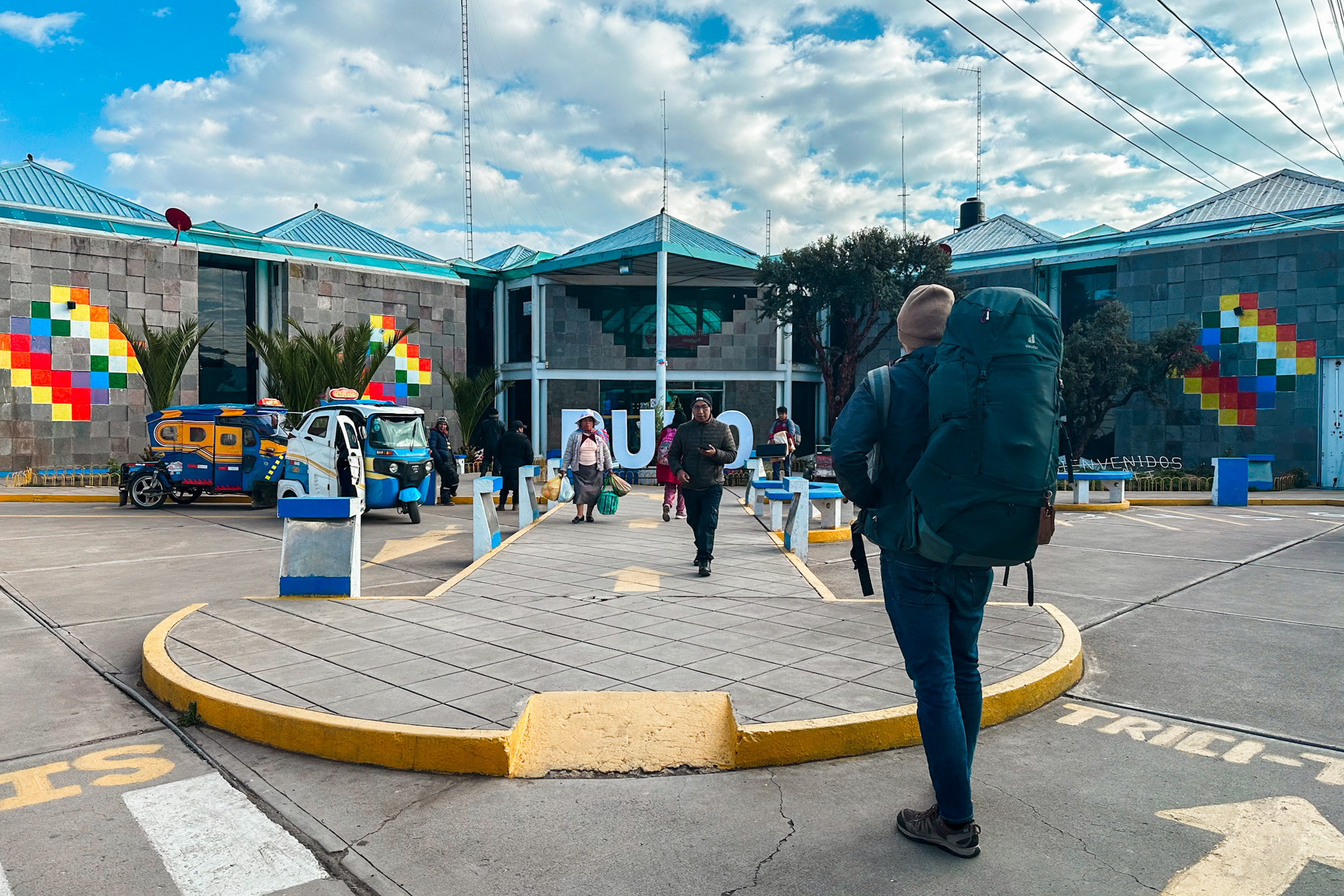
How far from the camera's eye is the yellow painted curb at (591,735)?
4141 mm

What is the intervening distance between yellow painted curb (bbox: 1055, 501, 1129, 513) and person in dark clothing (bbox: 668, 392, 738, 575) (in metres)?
11.4

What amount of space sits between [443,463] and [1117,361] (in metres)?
17.7

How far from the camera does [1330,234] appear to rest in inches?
915

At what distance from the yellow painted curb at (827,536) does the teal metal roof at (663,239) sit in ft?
51.6

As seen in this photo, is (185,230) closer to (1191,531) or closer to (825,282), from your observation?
(825,282)

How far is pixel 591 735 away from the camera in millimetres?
4340

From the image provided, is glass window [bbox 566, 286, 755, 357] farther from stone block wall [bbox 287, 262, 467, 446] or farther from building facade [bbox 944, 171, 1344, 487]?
building facade [bbox 944, 171, 1344, 487]

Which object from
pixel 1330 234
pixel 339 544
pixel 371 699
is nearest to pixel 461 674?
pixel 371 699

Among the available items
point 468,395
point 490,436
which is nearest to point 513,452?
point 490,436

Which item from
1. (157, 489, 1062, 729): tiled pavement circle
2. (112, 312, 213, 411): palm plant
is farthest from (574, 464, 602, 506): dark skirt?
(112, 312, 213, 411): palm plant

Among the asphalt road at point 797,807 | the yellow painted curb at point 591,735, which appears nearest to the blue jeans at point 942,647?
the asphalt road at point 797,807

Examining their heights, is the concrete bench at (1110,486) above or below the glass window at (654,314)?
below

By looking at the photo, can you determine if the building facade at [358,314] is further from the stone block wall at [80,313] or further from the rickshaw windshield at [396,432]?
the rickshaw windshield at [396,432]

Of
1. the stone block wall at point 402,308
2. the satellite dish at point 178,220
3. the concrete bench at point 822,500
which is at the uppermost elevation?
the satellite dish at point 178,220
